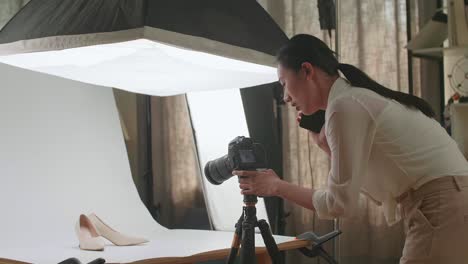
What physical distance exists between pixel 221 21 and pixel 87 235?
1.08m

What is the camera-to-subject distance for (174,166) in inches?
144

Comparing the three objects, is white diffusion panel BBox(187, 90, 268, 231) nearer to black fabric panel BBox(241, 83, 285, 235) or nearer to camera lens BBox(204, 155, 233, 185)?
black fabric panel BBox(241, 83, 285, 235)

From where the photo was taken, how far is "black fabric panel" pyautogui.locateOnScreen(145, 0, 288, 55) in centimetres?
154

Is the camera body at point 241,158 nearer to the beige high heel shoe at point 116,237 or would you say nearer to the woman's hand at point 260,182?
the woman's hand at point 260,182

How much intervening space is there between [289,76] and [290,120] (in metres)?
1.68

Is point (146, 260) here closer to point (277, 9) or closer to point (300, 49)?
point (300, 49)

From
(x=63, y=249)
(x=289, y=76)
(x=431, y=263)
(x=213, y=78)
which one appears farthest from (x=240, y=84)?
(x=431, y=263)

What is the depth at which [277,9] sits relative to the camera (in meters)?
3.29

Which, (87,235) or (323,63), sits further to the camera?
(87,235)

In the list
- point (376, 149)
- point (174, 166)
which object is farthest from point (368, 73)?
point (376, 149)

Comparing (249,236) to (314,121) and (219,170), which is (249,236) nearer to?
(219,170)

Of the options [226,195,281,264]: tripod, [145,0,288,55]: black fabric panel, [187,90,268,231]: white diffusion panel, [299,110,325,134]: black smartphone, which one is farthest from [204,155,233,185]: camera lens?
[187,90,268,231]: white diffusion panel

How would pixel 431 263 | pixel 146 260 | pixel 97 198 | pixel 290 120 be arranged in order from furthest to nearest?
pixel 290 120 → pixel 97 198 → pixel 146 260 → pixel 431 263

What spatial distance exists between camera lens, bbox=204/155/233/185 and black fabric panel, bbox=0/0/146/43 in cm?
58
